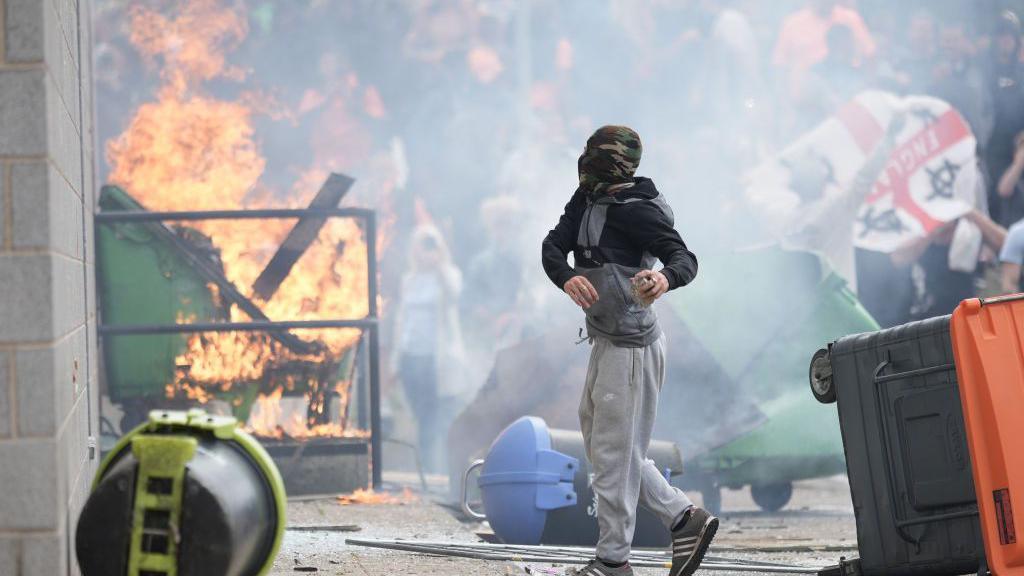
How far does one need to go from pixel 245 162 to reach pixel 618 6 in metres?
7.58

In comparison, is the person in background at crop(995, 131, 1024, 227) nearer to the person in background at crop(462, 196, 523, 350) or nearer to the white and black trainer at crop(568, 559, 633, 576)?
the person in background at crop(462, 196, 523, 350)

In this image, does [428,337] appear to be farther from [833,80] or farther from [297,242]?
[833,80]

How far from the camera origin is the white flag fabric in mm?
13742

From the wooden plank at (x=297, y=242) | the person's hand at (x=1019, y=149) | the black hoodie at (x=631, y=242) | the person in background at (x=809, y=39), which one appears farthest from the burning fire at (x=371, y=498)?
the person in background at (x=809, y=39)

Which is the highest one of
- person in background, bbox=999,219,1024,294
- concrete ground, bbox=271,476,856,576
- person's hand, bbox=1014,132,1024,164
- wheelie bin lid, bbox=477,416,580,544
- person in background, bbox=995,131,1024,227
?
person's hand, bbox=1014,132,1024,164

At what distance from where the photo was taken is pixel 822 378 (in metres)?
5.44

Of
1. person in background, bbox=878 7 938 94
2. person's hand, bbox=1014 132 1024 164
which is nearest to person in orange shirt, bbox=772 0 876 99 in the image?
person in background, bbox=878 7 938 94

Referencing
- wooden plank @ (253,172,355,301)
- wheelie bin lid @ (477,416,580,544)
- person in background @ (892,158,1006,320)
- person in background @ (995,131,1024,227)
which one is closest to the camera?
A: wheelie bin lid @ (477,416,580,544)

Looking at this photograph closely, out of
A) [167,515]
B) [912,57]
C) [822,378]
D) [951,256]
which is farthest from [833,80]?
[167,515]

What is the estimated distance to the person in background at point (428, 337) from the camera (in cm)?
1382

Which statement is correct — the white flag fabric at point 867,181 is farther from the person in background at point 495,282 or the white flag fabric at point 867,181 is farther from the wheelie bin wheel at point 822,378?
the wheelie bin wheel at point 822,378

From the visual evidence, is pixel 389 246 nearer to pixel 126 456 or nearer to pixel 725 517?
pixel 725 517

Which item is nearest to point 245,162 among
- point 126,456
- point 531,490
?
point 531,490

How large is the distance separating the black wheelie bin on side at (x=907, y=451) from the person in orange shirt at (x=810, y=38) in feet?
35.8
